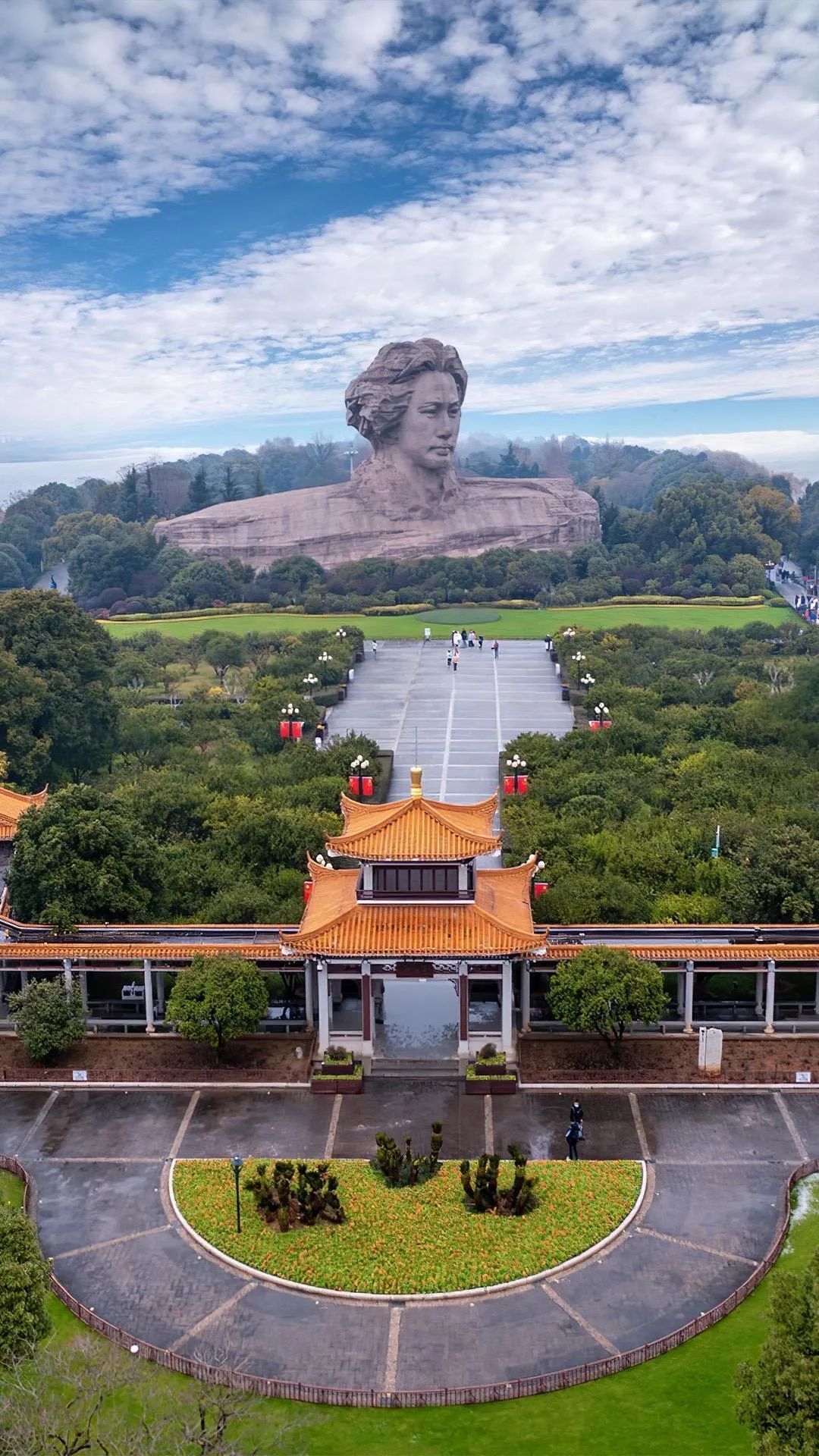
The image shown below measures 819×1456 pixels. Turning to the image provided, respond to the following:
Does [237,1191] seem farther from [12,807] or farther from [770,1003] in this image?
[12,807]

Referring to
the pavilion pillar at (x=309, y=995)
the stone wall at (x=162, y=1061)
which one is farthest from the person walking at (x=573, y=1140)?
the pavilion pillar at (x=309, y=995)

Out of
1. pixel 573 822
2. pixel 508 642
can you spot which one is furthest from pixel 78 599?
pixel 573 822

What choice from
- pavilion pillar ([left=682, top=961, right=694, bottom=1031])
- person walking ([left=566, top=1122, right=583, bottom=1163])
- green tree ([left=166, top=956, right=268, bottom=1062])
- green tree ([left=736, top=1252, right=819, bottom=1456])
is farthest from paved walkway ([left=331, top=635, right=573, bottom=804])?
green tree ([left=736, top=1252, right=819, bottom=1456])

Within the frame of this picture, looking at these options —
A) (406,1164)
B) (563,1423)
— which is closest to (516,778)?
(406,1164)

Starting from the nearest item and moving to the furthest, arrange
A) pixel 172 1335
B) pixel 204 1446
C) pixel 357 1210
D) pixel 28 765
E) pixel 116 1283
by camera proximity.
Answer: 1. pixel 204 1446
2. pixel 172 1335
3. pixel 116 1283
4. pixel 357 1210
5. pixel 28 765

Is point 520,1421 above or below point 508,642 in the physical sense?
below

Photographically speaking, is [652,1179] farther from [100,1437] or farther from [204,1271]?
[100,1437]

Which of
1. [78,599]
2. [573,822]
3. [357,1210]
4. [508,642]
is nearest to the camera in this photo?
[357,1210]

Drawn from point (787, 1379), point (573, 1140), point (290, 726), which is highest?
point (290, 726)
